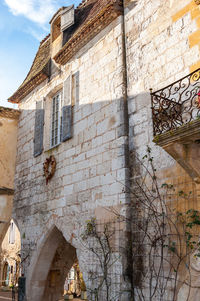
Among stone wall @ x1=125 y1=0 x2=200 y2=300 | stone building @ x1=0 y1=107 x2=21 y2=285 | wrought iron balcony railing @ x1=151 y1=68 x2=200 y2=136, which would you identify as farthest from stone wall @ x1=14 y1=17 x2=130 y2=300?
wrought iron balcony railing @ x1=151 y1=68 x2=200 y2=136

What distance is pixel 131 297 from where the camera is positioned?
502 cm

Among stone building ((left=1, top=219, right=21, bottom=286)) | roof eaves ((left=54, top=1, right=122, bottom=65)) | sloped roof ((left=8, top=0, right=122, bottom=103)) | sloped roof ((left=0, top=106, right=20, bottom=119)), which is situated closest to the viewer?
roof eaves ((left=54, top=1, right=122, bottom=65))

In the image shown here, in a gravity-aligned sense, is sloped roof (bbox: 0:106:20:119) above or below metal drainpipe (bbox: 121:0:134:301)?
above

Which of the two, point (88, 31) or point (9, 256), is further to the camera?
point (9, 256)

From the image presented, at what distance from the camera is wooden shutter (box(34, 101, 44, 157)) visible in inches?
330

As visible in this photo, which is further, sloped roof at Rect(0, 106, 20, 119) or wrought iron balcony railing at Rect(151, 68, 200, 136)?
sloped roof at Rect(0, 106, 20, 119)

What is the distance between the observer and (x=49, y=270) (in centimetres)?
782

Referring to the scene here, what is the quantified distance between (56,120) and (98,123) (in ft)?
6.86

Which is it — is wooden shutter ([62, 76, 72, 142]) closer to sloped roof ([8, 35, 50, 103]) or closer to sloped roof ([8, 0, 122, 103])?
sloped roof ([8, 0, 122, 103])

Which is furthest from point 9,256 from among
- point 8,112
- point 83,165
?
point 83,165

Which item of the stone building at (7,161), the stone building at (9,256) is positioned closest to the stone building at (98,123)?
the stone building at (7,161)

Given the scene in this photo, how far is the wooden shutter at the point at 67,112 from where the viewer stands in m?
7.29

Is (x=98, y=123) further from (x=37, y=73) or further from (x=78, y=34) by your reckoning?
(x=37, y=73)

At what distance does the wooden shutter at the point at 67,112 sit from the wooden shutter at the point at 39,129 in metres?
1.17
